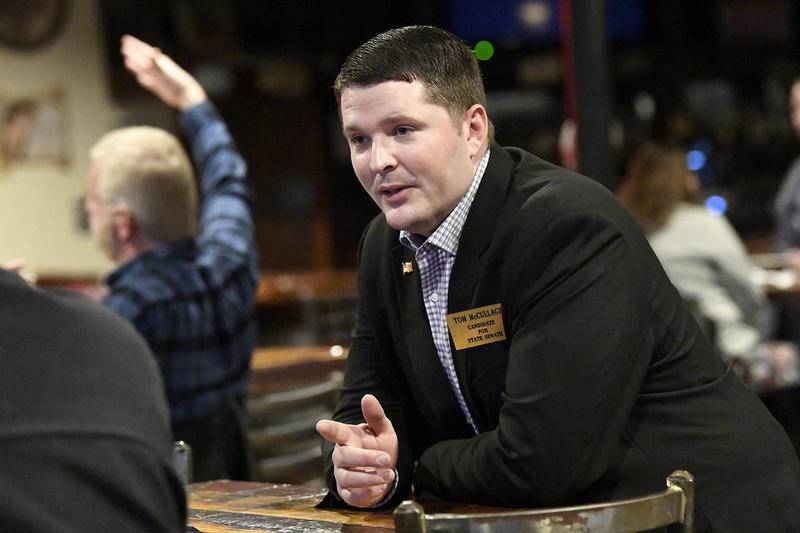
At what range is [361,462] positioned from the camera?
1994mm

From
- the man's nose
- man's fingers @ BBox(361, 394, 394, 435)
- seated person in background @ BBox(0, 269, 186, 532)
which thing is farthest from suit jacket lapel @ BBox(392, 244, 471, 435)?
seated person in background @ BBox(0, 269, 186, 532)

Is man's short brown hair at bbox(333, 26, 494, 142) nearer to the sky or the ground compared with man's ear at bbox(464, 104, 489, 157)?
nearer to the sky

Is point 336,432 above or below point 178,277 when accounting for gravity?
below

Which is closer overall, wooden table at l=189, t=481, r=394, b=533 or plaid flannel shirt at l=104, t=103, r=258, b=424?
wooden table at l=189, t=481, r=394, b=533

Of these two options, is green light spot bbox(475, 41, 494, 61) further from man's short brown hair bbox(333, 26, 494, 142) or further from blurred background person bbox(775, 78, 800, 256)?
man's short brown hair bbox(333, 26, 494, 142)

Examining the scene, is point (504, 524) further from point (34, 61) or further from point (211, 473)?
point (34, 61)

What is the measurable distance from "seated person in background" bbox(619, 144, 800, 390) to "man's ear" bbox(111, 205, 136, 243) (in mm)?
2618

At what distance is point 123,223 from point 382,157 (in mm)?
1489

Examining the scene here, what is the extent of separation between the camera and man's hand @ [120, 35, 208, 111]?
337 centimetres

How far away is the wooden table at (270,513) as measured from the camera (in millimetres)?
1894

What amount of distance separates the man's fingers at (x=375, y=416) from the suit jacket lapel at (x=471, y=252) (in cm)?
15

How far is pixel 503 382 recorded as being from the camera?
80.8 inches

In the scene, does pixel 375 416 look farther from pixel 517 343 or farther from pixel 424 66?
pixel 424 66

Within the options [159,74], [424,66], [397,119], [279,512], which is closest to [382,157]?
[397,119]
